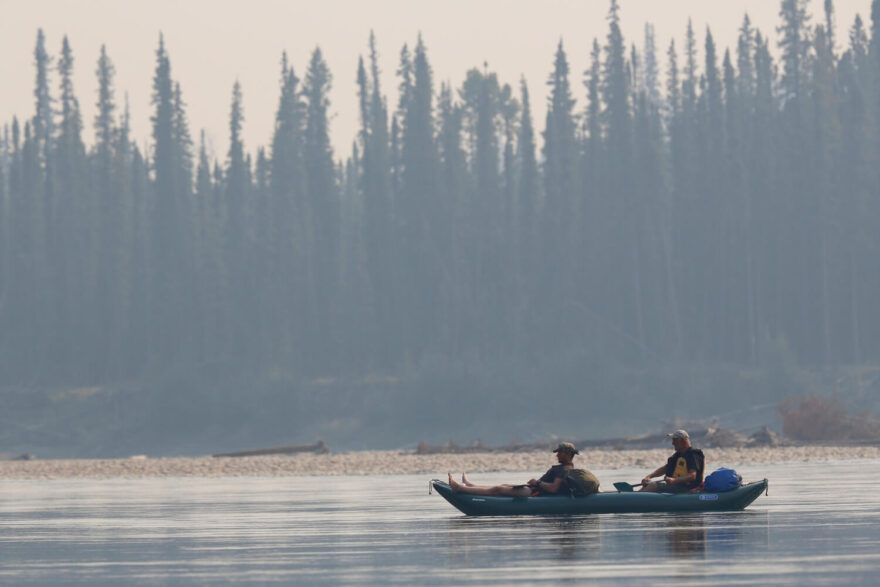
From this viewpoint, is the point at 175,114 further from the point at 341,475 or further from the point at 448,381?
the point at 341,475

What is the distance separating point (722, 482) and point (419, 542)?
6246 millimetres

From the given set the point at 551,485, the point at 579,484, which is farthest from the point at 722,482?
the point at 551,485

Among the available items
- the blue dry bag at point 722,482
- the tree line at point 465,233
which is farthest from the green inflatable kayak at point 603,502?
the tree line at point 465,233

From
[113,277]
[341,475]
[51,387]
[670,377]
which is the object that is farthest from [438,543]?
[113,277]

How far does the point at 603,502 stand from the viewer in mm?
26438

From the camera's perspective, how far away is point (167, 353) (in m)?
101

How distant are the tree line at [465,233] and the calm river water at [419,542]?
5673 cm

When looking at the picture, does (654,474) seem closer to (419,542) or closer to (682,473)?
(682,473)

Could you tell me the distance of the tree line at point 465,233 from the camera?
9275 centimetres

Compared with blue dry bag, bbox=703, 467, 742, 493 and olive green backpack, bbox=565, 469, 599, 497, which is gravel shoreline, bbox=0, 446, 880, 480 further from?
olive green backpack, bbox=565, 469, 599, 497

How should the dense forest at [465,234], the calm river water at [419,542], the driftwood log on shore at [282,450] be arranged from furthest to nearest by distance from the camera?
the dense forest at [465,234] < the driftwood log on shore at [282,450] < the calm river water at [419,542]

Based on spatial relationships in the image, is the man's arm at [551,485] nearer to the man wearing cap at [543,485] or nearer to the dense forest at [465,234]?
the man wearing cap at [543,485]

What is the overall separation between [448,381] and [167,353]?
Answer: 21.7 metres

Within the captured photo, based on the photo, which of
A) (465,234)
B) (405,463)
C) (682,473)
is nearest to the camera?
(682,473)
